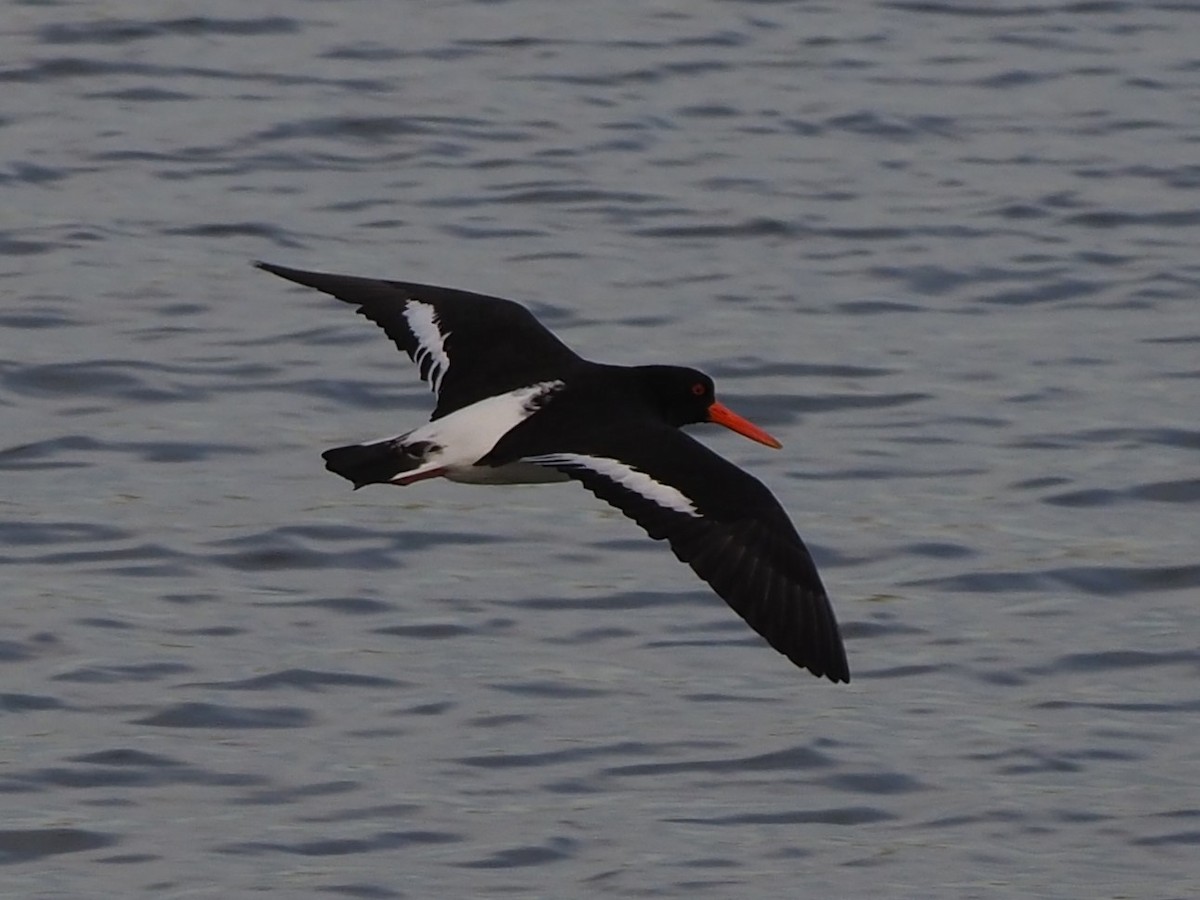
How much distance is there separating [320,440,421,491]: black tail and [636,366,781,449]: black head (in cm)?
89

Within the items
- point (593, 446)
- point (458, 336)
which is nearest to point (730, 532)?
point (593, 446)

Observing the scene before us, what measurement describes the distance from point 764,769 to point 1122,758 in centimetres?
100

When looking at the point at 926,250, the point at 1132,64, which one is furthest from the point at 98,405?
the point at 1132,64

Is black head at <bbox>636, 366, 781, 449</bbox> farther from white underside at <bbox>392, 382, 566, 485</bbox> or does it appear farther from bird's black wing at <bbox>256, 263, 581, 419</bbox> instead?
white underside at <bbox>392, 382, 566, 485</bbox>

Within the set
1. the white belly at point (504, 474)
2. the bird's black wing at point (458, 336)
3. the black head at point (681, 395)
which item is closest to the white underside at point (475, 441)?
the white belly at point (504, 474)

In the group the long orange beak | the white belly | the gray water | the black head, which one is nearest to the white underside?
the white belly

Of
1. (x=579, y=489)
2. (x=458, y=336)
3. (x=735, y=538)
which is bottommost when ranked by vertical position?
(x=579, y=489)

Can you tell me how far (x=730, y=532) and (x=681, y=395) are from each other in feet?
3.91

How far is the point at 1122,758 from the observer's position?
8.39 metres

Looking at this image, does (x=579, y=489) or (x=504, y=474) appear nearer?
(x=504, y=474)

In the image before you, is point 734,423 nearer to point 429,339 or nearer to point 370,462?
point 429,339

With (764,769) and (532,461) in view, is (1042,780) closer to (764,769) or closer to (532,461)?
(764,769)

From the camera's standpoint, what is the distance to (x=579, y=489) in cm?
1037

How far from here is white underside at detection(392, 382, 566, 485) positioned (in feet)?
25.4
